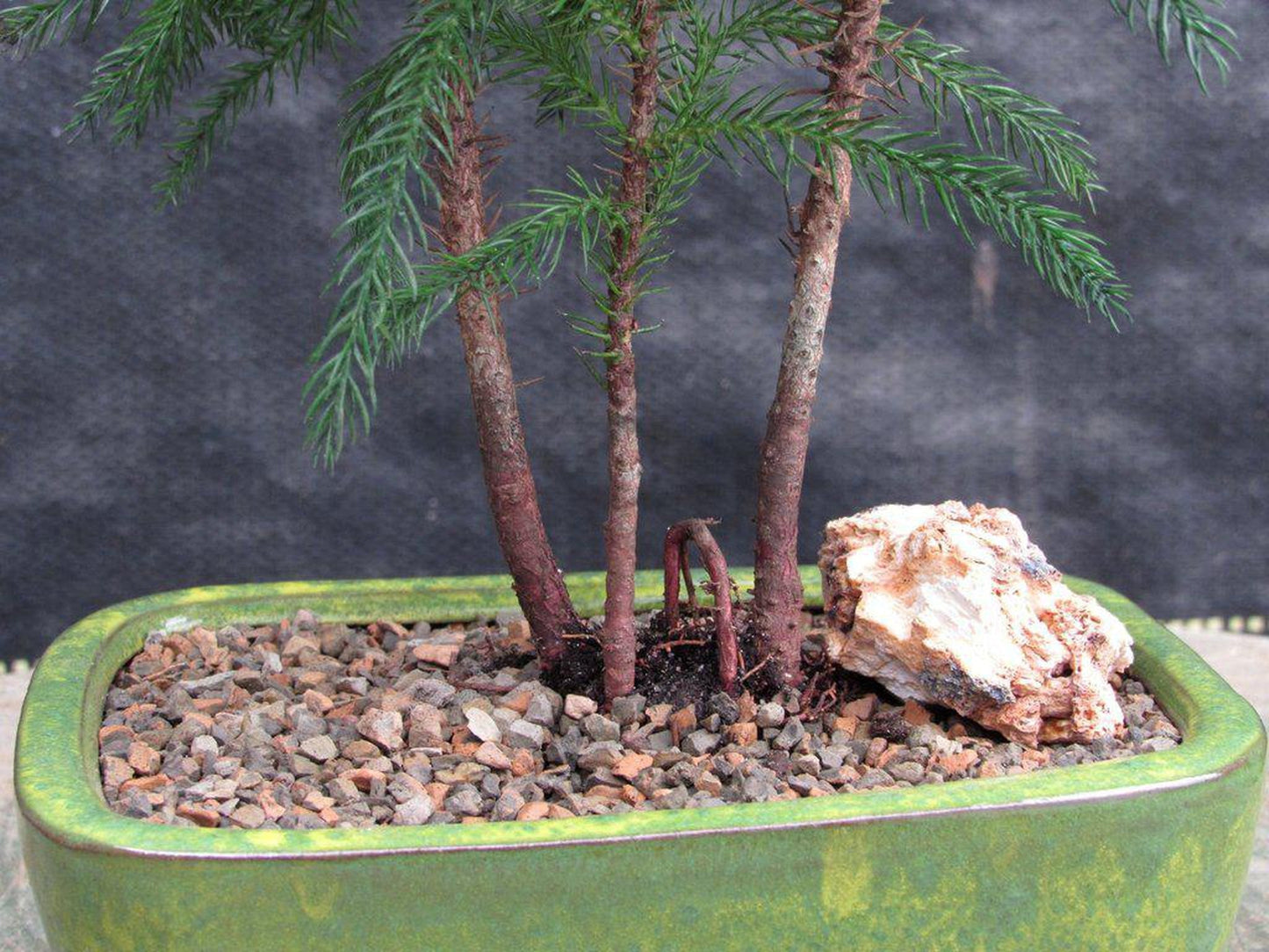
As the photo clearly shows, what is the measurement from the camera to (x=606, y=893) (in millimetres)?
850

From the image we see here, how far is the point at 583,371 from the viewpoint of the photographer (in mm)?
1779

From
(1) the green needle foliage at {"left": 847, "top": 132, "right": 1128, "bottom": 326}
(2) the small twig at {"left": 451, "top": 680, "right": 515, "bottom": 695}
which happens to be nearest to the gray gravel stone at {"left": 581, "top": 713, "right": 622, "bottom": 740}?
(2) the small twig at {"left": 451, "top": 680, "right": 515, "bottom": 695}

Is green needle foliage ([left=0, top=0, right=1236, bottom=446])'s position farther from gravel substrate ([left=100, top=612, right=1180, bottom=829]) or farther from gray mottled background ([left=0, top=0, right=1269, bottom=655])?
gray mottled background ([left=0, top=0, right=1269, bottom=655])

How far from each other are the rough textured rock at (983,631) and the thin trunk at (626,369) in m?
0.16

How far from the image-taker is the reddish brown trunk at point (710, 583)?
3.50ft

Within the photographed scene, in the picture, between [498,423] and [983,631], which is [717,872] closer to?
[983,631]

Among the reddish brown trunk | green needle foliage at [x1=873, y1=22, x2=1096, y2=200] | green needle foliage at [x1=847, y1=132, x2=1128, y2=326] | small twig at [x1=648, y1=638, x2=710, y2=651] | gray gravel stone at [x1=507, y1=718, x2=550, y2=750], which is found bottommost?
gray gravel stone at [x1=507, y1=718, x2=550, y2=750]

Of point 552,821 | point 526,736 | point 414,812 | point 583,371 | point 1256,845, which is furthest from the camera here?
point 583,371

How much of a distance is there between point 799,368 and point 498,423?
8.5 inches

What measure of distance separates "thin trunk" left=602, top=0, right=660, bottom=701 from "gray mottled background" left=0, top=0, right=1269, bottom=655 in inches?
27.7

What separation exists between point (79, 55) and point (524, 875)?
1.16 meters

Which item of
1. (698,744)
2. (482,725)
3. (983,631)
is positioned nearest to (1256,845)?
(983,631)

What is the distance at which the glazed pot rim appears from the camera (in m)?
0.84

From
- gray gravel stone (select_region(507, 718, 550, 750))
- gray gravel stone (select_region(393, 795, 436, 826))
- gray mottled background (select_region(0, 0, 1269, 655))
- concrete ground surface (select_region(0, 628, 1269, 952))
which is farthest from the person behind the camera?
gray mottled background (select_region(0, 0, 1269, 655))
